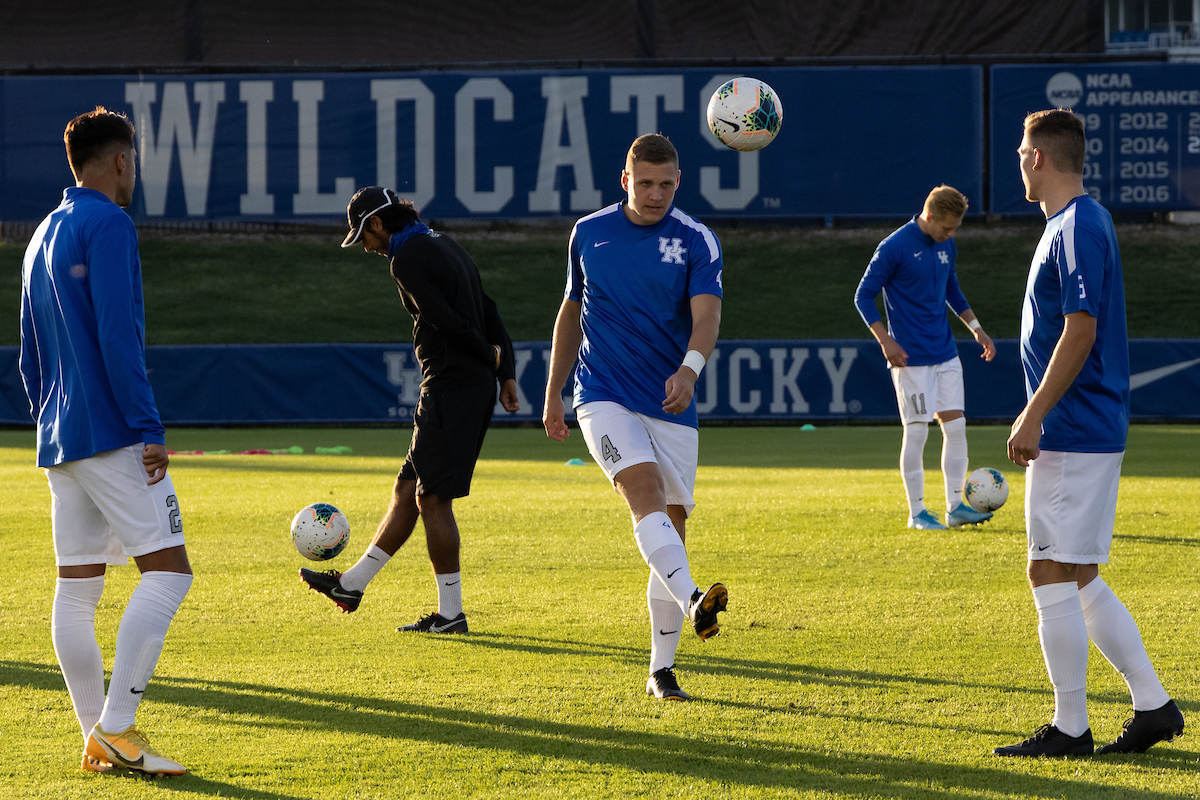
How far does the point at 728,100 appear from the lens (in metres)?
8.19

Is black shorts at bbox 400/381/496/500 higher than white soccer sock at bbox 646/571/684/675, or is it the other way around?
black shorts at bbox 400/381/496/500

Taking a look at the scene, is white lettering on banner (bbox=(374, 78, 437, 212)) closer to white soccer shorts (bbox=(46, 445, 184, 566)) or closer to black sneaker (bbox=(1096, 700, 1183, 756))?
white soccer shorts (bbox=(46, 445, 184, 566))

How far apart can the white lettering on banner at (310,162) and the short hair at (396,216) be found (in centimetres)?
2226

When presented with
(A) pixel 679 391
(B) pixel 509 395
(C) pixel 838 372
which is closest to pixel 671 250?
(A) pixel 679 391

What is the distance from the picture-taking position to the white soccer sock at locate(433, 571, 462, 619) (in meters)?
6.79

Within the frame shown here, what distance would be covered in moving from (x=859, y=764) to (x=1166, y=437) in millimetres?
15969

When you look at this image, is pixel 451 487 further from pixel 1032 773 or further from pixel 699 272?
pixel 1032 773

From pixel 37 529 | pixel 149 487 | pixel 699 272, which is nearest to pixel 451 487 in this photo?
pixel 699 272

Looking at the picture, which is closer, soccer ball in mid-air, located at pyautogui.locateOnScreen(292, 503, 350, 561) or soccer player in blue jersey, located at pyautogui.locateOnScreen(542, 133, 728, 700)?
soccer player in blue jersey, located at pyautogui.locateOnScreen(542, 133, 728, 700)

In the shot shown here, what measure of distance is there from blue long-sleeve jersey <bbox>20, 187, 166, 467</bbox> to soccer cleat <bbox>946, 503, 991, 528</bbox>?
717 cm

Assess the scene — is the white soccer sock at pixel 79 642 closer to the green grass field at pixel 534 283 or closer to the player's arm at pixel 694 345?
the player's arm at pixel 694 345

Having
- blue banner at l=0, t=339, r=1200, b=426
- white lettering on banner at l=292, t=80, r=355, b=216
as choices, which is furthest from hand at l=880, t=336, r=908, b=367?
white lettering on banner at l=292, t=80, r=355, b=216

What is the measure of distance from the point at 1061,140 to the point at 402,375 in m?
17.9

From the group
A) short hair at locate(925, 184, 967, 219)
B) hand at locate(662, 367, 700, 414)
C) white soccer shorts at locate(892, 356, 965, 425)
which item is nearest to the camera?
hand at locate(662, 367, 700, 414)
